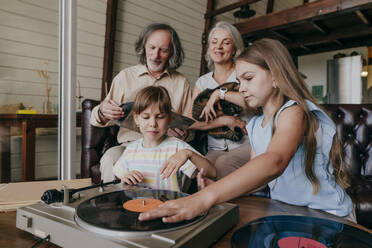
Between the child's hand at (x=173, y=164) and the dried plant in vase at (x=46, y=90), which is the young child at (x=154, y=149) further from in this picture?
the dried plant in vase at (x=46, y=90)

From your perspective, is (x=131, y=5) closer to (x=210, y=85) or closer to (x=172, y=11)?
(x=172, y=11)

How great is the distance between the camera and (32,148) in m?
2.25

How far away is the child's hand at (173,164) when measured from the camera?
2.80ft

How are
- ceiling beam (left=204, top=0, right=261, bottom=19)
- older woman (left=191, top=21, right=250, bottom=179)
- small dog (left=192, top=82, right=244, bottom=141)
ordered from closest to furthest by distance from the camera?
1. older woman (left=191, top=21, right=250, bottom=179)
2. small dog (left=192, top=82, right=244, bottom=141)
3. ceiling beam (left=204, top=0, right=261, bottom=19)

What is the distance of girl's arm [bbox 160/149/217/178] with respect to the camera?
86 centimetres

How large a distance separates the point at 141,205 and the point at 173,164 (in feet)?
1.04

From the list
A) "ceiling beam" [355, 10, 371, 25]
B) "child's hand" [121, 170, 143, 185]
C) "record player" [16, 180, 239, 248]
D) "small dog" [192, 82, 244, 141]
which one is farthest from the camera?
"ceiling beam" [355, 10, 371, 25]

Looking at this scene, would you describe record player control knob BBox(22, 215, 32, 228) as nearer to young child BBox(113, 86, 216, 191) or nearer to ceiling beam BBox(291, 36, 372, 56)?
young child BBox(113, 86, 216, 191)

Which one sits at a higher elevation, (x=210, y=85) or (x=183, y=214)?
(x=210, y=85)

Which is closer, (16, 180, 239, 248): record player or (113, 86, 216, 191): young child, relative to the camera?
(16, 180, 239, 248): record player

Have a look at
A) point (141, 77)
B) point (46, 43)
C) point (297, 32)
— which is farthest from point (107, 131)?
point (297, 32)

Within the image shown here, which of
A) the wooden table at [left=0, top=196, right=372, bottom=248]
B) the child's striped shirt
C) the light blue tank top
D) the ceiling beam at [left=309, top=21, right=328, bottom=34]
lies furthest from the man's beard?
the ceiling beam at [left=309, top=21, right=328, bottom=34]

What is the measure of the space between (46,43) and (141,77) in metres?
1.21

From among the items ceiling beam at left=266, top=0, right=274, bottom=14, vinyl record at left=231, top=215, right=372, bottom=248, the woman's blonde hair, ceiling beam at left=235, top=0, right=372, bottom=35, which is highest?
ceiling beam at left=266, top=0, right=274, bottom=14
